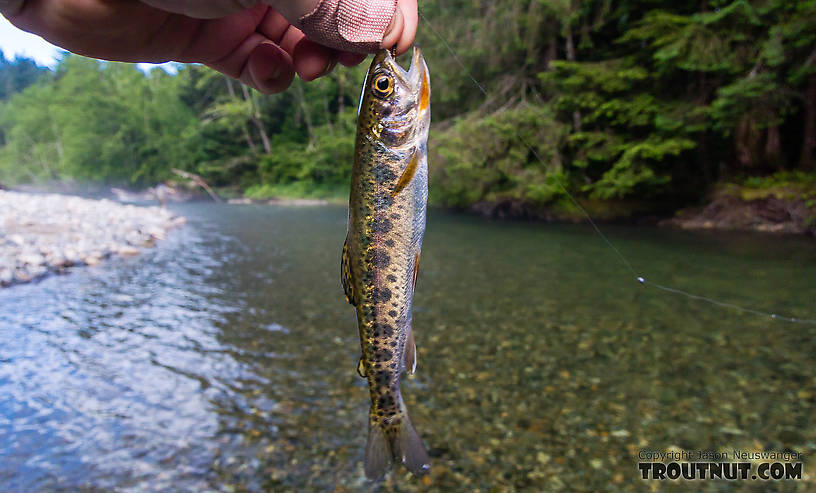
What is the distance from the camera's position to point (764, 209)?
15836 millimetres

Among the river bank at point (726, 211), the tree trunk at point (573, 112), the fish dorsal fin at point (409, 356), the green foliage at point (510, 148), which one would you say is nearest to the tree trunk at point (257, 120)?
the green foliage at point (510, 148)

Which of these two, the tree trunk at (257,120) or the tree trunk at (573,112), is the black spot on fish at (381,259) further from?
the tree trunk at (257,120)

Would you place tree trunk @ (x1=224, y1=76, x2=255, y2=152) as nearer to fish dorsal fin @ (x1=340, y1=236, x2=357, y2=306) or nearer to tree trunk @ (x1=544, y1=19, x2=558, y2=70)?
tree trunk @ (x1=544, y1=19, x2=558, y2=70)

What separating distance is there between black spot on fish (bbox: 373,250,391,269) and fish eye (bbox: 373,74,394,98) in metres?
0.55

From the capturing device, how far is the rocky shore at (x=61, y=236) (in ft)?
39.7

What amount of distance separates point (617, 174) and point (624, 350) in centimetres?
1238

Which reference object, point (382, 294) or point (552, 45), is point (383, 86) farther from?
point (552, 45)

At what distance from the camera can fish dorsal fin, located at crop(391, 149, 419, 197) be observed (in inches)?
66.4

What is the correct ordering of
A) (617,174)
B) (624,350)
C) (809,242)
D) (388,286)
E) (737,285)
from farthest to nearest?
(617,174) → (809,242) → (737,285) → (624,350) → (388,286)

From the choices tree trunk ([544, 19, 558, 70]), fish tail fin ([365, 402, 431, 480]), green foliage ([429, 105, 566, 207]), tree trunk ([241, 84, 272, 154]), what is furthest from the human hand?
tree trunk ([241, 84, 272, 154])

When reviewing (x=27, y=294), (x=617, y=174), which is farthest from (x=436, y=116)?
(x=27, y=294)

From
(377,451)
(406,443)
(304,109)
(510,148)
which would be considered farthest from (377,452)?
(304,109)

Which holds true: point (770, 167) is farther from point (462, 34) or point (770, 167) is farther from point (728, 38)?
point (462, 34)

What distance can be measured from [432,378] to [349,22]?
5.23 metres
